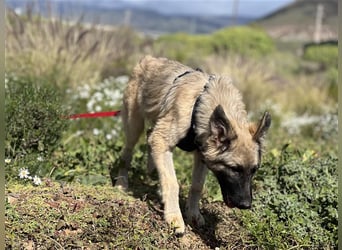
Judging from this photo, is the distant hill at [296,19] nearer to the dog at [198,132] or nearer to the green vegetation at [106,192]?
the green vegetation at [106,192]

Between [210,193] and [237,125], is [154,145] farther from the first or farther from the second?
[210,193]

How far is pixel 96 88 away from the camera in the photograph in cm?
983

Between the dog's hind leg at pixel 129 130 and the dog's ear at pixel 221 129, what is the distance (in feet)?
5.24

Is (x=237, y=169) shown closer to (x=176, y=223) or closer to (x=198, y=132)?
(x=198, y=132)

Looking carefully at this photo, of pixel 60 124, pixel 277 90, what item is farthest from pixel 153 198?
pixel 277 90

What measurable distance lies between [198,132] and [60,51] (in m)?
6.01

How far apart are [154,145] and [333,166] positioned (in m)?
2.38

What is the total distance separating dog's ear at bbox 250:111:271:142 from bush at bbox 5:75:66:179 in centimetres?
229

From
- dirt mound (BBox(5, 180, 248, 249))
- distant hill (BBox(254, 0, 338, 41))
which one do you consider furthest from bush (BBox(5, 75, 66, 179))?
distant hill (BBox(254, 0, 338, 41))

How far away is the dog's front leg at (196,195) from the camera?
541 cm

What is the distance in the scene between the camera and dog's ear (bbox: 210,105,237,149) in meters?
4.55

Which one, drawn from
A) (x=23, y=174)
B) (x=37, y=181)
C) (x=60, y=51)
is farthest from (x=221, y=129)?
(x=60, y=51)

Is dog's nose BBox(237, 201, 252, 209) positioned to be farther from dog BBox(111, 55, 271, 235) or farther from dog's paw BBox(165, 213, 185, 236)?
dog's paw BBox(165, 213, 185, 236)

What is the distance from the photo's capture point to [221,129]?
4645mm
